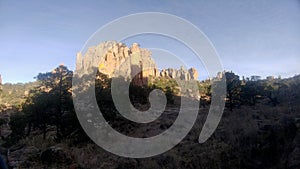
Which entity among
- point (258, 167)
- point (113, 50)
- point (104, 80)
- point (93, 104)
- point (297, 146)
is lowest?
point (258, 167)

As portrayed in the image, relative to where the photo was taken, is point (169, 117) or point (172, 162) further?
point (169, 117)

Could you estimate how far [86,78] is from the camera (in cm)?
2095

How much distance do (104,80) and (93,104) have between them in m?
3.96

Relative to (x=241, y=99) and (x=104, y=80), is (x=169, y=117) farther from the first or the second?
(x=241, y=99)

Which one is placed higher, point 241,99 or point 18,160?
point 241,99

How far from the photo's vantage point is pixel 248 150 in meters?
12.5

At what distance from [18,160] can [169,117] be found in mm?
15920

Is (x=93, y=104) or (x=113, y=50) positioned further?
(x=113, y=50)

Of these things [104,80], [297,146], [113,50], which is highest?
[113,50]

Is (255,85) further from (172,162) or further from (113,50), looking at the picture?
(113,50)

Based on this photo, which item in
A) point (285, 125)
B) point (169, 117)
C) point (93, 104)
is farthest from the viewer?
point (169, 117)

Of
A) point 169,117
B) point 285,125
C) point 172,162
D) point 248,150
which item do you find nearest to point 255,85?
point 169,117

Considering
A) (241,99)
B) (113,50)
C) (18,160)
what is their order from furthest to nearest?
(113,50), (241,99), (18,160)

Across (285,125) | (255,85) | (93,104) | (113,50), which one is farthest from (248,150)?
(113,50)
